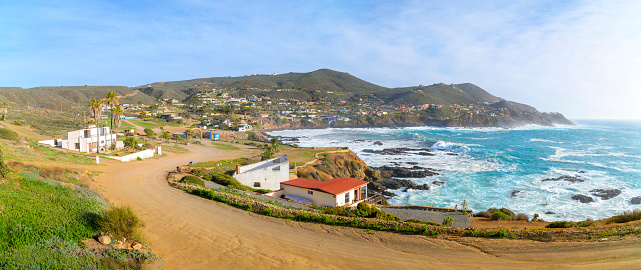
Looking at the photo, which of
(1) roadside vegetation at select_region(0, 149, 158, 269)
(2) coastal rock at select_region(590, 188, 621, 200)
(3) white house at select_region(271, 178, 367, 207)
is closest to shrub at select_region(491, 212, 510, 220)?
(3) white house at select_region(271, 178, 367, 207)

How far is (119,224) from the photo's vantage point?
9.17m

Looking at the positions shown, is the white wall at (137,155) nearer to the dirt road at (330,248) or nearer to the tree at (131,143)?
the tree at (131,143)

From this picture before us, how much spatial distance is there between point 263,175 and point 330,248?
60.8 ft

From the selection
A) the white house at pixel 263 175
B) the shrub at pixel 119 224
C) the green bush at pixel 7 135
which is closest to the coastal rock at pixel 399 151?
the white house at pixel 263 175

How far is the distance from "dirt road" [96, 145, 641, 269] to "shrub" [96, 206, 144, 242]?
948 mm

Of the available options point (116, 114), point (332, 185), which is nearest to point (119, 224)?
point (332, 185)

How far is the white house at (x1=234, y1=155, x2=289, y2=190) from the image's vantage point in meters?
27.8

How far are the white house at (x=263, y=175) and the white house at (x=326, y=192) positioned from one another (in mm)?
5177

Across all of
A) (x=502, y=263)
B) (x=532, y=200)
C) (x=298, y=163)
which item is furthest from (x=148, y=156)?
(x=532, y=200)

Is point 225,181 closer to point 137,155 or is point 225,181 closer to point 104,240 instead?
point 137,155

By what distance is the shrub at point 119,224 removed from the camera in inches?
355

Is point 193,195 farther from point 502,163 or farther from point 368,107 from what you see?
point 368,107

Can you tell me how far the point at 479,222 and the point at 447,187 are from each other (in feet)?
60.2

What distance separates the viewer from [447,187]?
3531 centimetres
